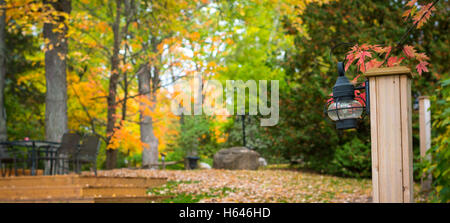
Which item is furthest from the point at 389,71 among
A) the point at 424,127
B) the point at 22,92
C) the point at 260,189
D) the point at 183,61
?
the point at 22,92

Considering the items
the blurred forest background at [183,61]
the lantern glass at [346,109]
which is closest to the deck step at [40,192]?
the blurred forest background at [183,61]

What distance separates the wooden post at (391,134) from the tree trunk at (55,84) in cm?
693

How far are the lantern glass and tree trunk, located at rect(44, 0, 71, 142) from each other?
663cm

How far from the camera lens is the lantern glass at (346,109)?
2.72m

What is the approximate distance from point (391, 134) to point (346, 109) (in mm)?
363

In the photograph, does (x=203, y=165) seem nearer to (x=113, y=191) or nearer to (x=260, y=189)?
(x=260, y=189)

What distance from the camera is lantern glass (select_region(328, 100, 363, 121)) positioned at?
272 centimetres

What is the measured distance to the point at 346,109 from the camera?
2.73m

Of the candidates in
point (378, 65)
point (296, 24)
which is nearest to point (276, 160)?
point (296, 24)

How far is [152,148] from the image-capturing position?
13914mm

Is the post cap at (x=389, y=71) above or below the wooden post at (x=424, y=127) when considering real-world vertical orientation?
above

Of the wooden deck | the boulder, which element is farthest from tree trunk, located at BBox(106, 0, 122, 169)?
the boulder

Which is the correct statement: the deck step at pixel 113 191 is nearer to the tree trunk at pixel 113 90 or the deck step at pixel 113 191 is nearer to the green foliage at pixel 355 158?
the tree trunk at pixel 113 90
